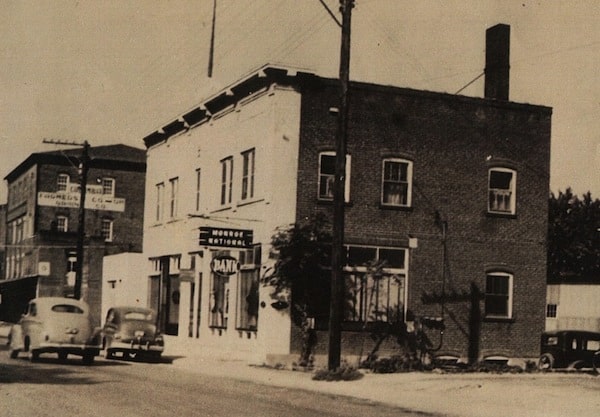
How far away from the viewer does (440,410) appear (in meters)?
16.2

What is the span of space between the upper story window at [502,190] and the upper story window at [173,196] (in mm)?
13056

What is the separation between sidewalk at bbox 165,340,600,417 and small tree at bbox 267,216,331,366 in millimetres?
1912

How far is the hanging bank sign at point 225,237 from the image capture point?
27.1 meters

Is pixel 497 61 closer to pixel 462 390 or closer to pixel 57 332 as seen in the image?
pixel 462 390

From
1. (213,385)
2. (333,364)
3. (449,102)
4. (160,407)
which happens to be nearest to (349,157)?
(449,102)

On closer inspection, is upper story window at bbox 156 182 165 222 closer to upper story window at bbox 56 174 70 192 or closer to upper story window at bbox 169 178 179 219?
upper story window at bbox 169 178 179 219

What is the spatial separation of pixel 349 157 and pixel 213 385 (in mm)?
11137

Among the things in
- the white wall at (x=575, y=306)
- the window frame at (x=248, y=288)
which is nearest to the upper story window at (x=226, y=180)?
the window frame at (x=248, y=288)

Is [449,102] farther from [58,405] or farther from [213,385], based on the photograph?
[58,405]

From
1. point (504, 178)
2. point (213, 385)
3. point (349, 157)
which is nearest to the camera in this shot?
point (213, 385)

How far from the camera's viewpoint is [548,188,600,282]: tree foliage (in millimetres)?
57562

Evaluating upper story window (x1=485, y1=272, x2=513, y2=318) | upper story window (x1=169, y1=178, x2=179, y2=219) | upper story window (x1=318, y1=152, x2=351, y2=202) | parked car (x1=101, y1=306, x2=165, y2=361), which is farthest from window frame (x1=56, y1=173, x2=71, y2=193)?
upper story window (x1=485, y1=272, x2=513, y2=318)

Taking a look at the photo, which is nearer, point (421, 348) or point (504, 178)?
point (421, 348)

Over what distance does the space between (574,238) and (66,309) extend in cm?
4045
